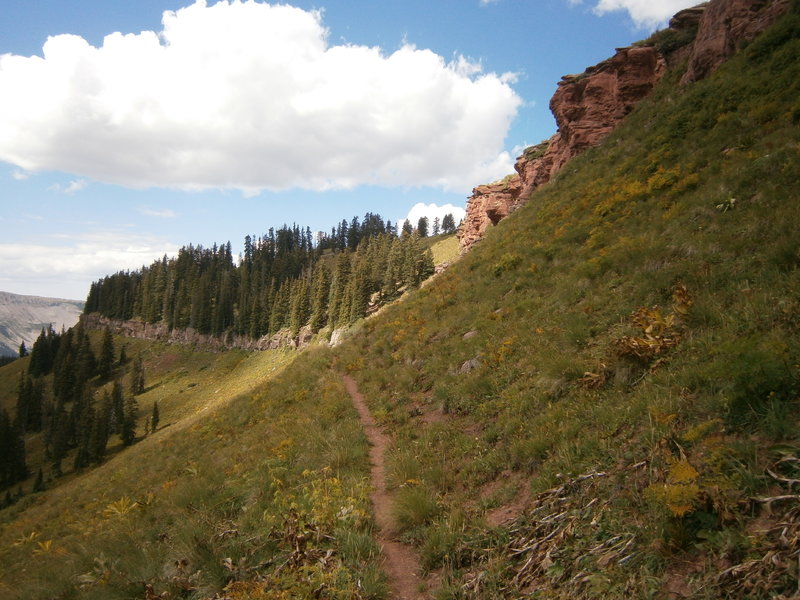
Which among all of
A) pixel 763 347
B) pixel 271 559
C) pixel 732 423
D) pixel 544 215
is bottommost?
pixel 271 559

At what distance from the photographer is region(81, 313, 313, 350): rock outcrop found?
275 ft

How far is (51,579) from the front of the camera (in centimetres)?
771

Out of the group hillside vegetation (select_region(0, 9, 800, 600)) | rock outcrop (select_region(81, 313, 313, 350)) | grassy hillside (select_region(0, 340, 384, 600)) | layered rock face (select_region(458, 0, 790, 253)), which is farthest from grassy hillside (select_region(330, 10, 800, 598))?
rock outcrop (select_region(81, 313, 313, 350))

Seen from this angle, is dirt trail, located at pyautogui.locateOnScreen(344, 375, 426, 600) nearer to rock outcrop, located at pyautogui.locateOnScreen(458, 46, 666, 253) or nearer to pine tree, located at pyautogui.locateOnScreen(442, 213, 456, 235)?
rock outcrop, located at pyautogui.locateOnScreen(458, 46, 666, 253)

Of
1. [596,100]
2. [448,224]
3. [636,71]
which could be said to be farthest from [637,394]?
[448,224]

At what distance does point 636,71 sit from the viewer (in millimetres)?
28125

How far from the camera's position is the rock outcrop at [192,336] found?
83.9 meters

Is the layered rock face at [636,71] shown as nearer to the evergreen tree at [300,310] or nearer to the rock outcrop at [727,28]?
the rock outcrop at [727,28]

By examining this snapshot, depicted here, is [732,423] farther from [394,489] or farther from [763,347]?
[394,489]

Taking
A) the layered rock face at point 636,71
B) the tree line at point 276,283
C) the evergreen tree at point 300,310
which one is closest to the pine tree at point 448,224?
the tree line at point 276,283

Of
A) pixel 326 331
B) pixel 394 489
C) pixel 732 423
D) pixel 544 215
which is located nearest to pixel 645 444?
pixel 732 423

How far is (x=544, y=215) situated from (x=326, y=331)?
6012cm

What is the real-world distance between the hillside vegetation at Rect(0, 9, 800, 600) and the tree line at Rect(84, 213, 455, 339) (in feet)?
184

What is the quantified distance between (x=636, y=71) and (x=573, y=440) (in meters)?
31.5
